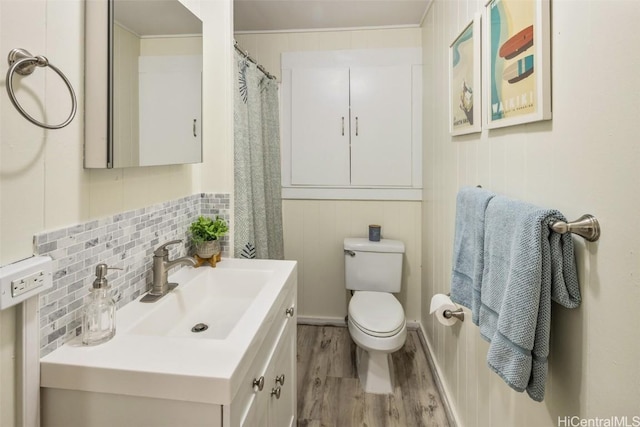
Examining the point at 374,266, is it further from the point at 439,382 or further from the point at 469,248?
the point at 469,248

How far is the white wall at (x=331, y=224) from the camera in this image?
2.80m

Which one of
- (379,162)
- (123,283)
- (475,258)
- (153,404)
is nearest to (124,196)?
(123,283)

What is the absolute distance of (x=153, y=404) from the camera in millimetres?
837

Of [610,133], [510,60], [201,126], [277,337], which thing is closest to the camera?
[610,133]

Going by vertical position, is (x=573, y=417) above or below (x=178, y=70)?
below

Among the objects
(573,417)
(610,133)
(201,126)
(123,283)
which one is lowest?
(573,417)

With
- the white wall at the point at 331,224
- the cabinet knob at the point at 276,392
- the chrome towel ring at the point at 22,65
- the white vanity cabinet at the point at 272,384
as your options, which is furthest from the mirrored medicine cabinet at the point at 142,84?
the white wall at the point at 331,224

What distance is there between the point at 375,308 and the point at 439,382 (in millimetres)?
543

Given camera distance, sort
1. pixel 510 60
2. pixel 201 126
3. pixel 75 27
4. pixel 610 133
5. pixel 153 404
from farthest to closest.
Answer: pixel 201 126
pixel 510 60
pixel 75 27
pixel 153 404
pixel 610 133

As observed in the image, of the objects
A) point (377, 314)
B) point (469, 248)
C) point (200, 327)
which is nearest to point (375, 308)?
point (377, 314)

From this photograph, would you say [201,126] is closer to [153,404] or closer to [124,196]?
[124,196]

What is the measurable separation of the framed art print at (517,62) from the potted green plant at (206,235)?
3.89ft

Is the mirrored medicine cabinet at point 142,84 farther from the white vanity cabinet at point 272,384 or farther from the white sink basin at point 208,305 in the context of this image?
the white vanity cabinet at point 272,384

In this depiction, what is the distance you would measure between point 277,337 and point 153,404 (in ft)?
1.74
